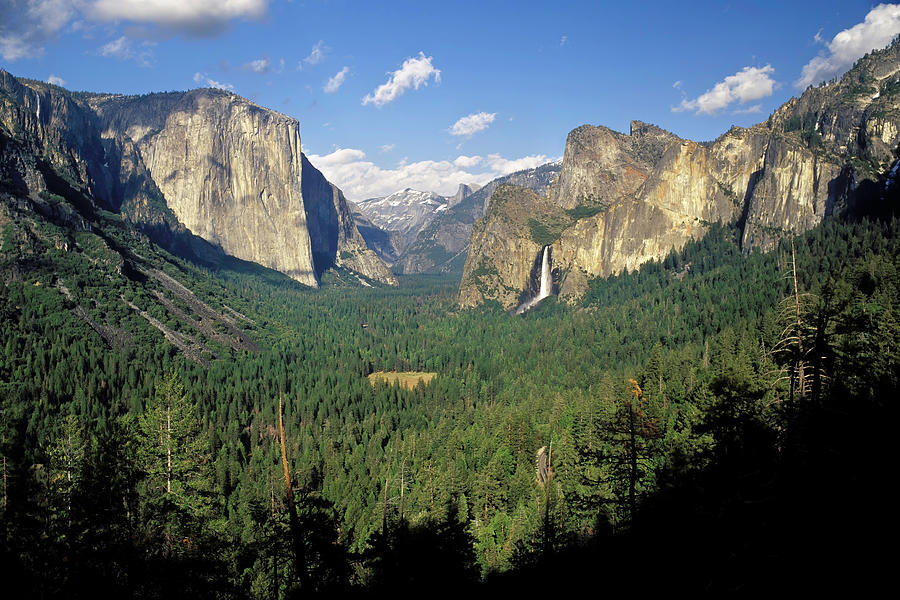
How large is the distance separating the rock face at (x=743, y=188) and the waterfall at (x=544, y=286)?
3467mm

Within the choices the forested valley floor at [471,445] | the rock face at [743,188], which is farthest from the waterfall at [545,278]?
the forested valley floor at [471,445]

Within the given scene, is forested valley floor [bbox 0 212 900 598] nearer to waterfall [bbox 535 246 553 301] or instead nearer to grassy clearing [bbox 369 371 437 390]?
grassy clearing [bbox 369 371 437 390]

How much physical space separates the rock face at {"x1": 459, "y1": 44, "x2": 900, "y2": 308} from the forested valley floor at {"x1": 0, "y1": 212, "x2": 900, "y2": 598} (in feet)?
39.1

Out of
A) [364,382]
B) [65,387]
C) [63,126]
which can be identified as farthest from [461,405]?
[63,126]

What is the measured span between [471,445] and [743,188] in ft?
386

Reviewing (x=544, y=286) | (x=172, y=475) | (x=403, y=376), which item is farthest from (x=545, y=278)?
(x=172, y=475)

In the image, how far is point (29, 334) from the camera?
8900cm

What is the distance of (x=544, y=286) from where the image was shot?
7215 inches

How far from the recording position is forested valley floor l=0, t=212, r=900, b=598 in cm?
1675

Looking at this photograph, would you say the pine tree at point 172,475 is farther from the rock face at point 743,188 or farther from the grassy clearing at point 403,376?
the rock face at point 743,188

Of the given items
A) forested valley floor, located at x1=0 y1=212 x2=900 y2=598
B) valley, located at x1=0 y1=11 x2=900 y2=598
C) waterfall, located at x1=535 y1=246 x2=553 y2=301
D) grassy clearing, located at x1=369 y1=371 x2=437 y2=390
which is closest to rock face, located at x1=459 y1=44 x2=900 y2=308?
valley, located at x1=0 y1=11 x2=900 y2=598

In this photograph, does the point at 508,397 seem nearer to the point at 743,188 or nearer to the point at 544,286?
the point at 743,188

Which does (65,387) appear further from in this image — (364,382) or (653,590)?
(653,590)

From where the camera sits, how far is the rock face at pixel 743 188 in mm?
113688
